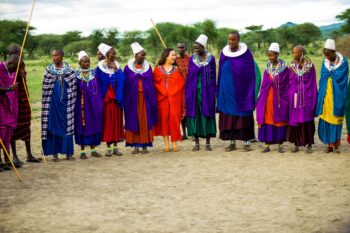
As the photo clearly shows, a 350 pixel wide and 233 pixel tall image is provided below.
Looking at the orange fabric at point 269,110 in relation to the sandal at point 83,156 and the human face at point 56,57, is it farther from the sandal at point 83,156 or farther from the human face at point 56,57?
the human face at point 56,57

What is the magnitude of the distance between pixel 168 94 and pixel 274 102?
183cm

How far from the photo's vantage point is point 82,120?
29.9 ft

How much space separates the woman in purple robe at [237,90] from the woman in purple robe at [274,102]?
0.22m

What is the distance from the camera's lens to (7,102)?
8.38m

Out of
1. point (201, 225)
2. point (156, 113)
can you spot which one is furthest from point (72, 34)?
point (201, 225)

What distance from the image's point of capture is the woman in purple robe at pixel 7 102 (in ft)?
27.1

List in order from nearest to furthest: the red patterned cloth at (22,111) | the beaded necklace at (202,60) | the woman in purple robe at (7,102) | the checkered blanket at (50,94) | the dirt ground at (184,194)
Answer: the dirt ground at (184,194) → the woman in purple robe at (7,102) → the red patterned cloth at (22,111) → the checkered blanket at (50,94) → the beaded necklace at (202,60)

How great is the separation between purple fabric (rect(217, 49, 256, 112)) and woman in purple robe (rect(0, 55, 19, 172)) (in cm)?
345

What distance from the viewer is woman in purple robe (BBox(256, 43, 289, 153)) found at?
921 cm

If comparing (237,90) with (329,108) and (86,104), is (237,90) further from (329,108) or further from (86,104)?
(86,104)

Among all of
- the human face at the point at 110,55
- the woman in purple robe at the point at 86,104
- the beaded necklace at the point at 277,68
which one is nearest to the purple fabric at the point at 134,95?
the human face at the point at 110,55

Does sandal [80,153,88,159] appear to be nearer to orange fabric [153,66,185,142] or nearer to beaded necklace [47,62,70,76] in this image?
orange fabric [153,66,185,142]

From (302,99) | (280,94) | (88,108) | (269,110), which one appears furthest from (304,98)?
(88,108)

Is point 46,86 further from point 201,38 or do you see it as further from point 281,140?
point 281,140
